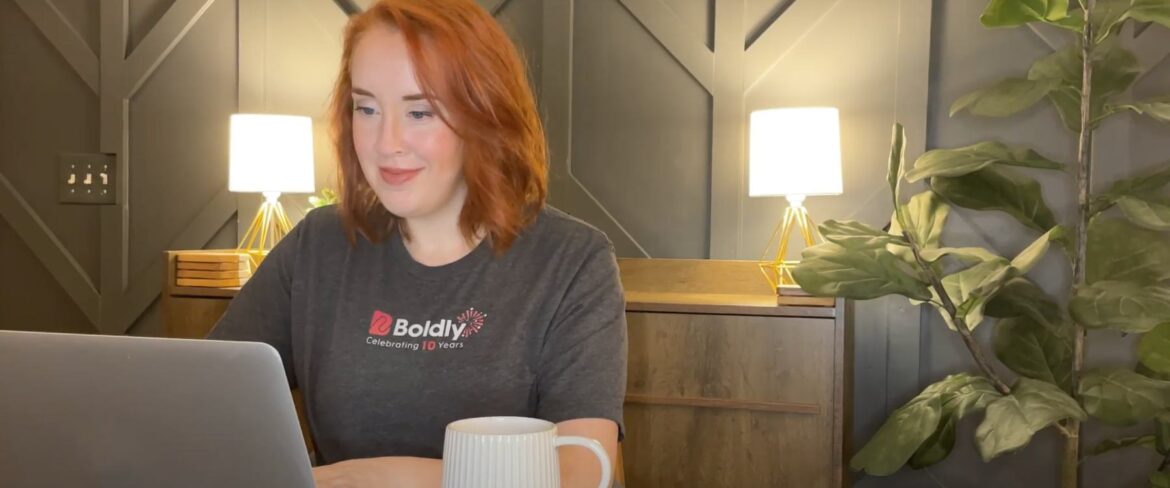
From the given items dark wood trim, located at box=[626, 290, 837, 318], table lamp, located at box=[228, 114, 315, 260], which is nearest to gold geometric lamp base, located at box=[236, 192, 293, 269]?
table lamp, located at box=[228, 114, 315, 260]

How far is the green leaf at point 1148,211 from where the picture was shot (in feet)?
6.02

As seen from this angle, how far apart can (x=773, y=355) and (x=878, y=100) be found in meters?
0.76

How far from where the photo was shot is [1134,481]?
8.03ft

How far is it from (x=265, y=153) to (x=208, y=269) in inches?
13.2

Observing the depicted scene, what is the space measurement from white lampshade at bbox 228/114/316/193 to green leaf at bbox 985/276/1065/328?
1.76 meters

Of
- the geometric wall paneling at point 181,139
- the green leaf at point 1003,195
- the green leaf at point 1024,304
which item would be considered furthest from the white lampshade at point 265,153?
the green leaf at point 1024,304

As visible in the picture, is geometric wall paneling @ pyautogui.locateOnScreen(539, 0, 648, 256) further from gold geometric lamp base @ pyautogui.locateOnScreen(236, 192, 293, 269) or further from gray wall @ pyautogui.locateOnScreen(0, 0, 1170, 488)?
gold geometric lamp base @ pyautogui.locateOnScreen(236, 192, 293, 269)

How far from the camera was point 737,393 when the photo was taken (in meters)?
2.29

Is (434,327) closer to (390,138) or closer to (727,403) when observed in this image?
(390,138)

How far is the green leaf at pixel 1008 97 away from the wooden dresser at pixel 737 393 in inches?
19.7

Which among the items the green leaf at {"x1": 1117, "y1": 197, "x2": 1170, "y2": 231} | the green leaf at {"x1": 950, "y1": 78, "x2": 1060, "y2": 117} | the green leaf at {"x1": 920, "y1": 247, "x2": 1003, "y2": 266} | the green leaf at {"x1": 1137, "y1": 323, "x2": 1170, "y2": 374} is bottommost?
the green leaf at {"x1": 1137, "y1": 323, "x2": 1170, "y2": 374}

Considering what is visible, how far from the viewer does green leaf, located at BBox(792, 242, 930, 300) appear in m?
2.02

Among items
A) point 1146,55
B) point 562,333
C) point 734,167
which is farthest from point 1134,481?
point 562,333

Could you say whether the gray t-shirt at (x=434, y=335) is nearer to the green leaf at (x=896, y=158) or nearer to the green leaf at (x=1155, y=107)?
the green leaf at (x=896, y=158)
